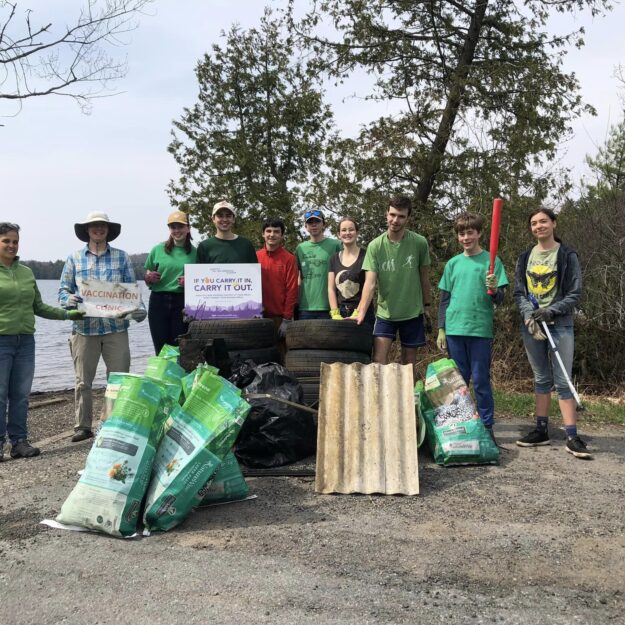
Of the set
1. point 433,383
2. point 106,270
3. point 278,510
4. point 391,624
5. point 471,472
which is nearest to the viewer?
point 391,624

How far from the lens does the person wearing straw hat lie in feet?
20.1

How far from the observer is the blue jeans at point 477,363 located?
→ 5.52 meters

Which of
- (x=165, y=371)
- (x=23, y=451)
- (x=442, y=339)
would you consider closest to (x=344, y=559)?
(x=165, y=371)

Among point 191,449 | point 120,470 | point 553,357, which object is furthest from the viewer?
point 553,357

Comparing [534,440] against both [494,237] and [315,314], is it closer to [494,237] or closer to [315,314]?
[494,237]

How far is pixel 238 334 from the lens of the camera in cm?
599

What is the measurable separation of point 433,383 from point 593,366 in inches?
221

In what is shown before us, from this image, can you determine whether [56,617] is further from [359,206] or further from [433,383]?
[359,206]

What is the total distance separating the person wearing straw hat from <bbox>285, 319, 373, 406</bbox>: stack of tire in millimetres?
1553

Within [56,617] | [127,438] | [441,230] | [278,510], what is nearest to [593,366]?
[441,230]

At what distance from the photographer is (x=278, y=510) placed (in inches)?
162

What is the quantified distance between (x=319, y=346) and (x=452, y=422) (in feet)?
4.65

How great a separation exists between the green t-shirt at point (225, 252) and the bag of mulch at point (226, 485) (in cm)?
264

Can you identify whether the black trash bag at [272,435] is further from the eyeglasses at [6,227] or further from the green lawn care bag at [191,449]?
the eyeglasses at [6,227]
